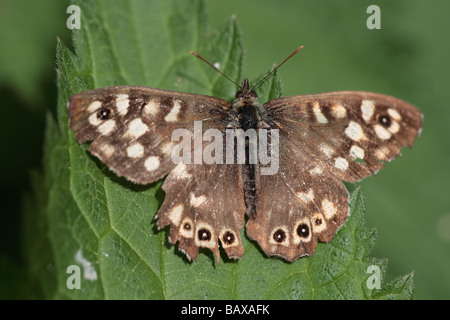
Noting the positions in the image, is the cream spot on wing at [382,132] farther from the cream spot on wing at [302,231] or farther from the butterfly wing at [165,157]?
the butterfly wing at [165,157]

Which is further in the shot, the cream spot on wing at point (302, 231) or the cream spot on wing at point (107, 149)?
the cream spot on wing at point (302, 231)

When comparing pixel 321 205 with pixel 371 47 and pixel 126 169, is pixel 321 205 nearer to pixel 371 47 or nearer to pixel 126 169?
pixel 126 169

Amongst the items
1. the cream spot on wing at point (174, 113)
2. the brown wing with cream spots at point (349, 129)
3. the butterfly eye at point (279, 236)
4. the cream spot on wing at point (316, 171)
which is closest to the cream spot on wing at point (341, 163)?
the brown wing with cream spots at point (349, 129)

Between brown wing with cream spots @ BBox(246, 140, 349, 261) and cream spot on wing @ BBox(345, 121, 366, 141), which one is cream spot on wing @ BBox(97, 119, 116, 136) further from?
cream spot on wing @ BBox(345, 121, 366, 141)

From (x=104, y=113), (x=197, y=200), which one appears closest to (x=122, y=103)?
(x=104, y=113)

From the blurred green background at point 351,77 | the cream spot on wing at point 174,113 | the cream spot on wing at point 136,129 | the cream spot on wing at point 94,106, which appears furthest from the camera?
the blurred green background at point 351,77

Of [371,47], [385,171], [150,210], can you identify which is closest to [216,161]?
[150,210]
